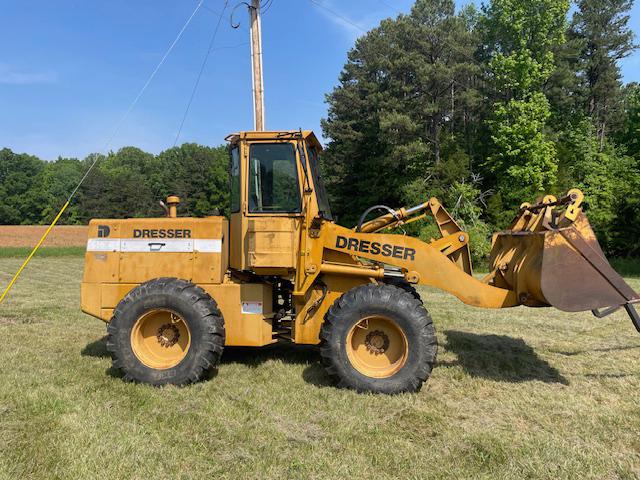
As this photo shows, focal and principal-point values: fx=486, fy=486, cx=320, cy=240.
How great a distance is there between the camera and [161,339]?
5.54m

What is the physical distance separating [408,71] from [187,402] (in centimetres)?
2787

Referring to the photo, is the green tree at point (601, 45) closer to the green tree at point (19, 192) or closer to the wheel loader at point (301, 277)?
the wheel loader at point (301, 277)

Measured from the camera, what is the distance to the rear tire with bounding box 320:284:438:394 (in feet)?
16.4

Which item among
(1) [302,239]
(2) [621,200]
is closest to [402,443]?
(1) [302,239]

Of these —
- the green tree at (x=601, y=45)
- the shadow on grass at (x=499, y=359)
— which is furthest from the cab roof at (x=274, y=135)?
the green tree at (x=601, y=45)

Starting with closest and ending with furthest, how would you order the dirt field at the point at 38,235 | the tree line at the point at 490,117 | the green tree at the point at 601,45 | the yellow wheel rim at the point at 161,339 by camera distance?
the yellow wheel rim at the point at 161,339 < the tree line at the point at 490,117 < the green tree at the point at 601,45 < the dirt field at the point at 38,235

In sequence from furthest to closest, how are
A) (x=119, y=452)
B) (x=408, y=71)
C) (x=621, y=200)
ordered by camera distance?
(x=408, y=71) → (x=621, y=200) → (x=119, y=452)

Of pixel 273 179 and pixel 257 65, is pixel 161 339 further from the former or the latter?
pixel 257 65

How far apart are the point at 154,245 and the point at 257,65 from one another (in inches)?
215

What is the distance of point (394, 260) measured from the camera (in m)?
5.47

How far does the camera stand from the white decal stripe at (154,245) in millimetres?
5738

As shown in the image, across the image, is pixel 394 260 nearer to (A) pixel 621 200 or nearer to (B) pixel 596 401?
(B) pixel 596 401

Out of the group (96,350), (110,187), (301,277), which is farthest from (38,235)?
(301,277)

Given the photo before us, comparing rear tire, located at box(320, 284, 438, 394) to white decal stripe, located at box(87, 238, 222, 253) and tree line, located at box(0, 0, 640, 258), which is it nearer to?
white decal stripe, located at box(87, 238, 222, 253)
